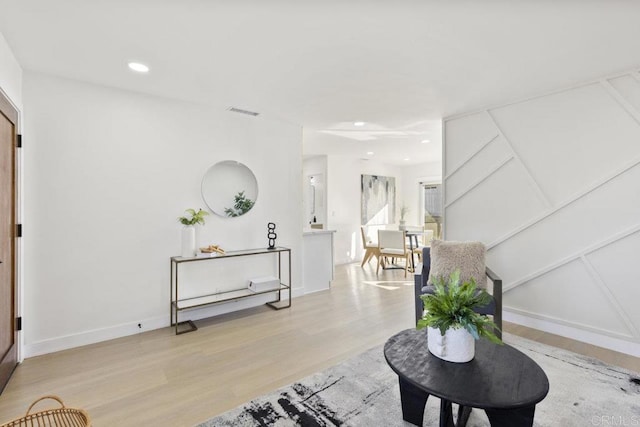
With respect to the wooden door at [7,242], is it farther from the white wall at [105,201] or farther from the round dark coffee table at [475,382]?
the round dark coffee table at [475,382]

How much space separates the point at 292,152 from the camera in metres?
4.26

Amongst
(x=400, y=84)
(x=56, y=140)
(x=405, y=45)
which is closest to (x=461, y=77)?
(x=400, y=84)

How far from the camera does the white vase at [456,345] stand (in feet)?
5.09

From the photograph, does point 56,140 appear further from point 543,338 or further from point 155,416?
point 543,338

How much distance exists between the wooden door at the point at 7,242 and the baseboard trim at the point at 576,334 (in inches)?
176

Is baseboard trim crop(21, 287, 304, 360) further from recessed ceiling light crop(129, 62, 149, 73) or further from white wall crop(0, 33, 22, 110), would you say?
recessed ceiling light crop(129, 62, 149, 73)

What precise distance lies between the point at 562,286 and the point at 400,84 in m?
2.53

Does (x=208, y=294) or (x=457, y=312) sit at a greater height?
(x=457, y=312)

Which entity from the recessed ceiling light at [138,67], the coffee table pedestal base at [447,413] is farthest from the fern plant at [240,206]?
the coffee table pedestal base at [447,413]

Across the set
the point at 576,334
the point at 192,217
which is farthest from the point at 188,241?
the point at 576,334

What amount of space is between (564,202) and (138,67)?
13.4ft

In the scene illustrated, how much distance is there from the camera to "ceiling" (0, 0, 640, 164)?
6.01 ft

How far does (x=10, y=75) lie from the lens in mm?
2270

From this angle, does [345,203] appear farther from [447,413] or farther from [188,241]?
[447,413]
